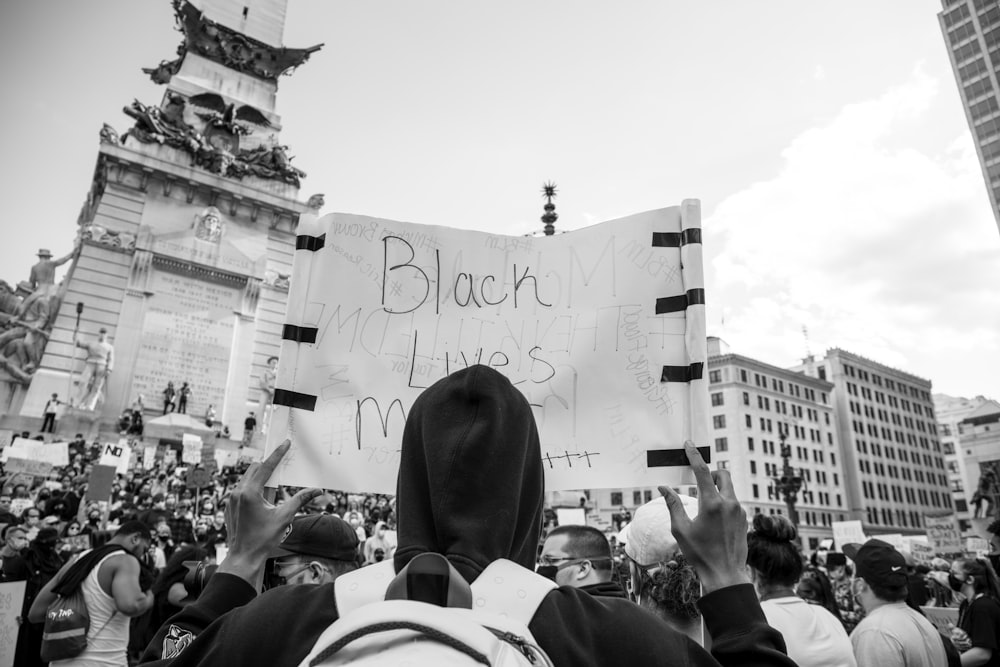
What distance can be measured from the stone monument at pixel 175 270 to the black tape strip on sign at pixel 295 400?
81.6 feet

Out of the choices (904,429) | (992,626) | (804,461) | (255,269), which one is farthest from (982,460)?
(992,626)

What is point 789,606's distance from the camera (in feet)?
10.6

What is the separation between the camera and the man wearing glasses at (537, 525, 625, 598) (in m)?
3.58

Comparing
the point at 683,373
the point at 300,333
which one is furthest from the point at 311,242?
the point at 683,373

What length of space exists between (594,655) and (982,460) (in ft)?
357

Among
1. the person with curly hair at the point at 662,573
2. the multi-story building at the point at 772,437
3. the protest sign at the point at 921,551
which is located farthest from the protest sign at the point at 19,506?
the multi-story building at the point at 772,437

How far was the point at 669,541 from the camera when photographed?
2.94 meters

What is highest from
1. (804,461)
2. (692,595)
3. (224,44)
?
(224,44)

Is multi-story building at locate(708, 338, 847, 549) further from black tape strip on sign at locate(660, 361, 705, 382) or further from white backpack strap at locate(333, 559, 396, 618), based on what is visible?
white backpack strap at locate(333, 559, 396, 618)

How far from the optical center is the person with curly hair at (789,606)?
10.0 ft

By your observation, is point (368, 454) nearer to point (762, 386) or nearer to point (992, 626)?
point (992, 626)

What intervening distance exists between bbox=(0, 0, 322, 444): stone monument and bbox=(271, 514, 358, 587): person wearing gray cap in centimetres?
2405

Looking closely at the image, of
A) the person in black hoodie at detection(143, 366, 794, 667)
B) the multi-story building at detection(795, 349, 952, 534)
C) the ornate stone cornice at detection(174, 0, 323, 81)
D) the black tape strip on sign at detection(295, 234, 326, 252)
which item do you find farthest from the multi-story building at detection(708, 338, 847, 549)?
the person in black hoodie at detection(143, 366, 794, 667)

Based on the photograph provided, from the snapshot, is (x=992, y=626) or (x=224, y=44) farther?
(x=224, y=44)
